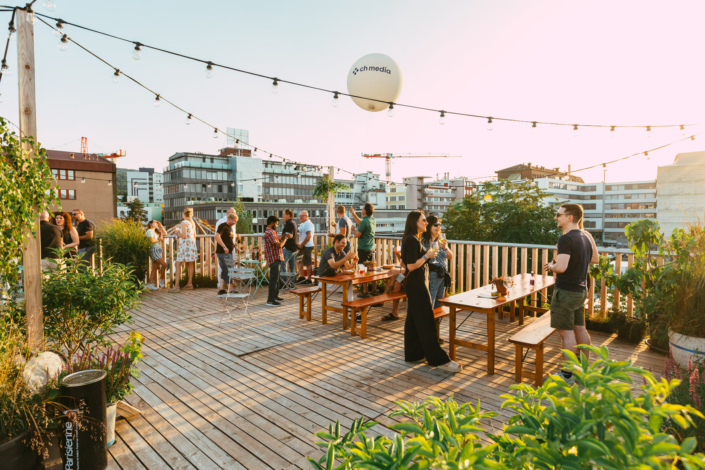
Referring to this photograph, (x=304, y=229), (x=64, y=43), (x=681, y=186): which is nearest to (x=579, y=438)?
(x=64, y=43)

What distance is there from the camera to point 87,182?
45781 mm

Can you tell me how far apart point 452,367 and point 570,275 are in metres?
1.45

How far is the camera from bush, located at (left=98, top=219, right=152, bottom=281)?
313 inches

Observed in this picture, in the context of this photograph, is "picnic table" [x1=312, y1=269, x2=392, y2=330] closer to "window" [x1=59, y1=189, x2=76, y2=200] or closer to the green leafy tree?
the green leafy tree

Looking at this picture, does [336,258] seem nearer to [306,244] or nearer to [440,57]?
[306,244]

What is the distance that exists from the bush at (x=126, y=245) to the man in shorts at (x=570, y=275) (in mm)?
7634

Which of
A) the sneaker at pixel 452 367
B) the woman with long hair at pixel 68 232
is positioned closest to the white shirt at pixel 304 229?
the woman with long hair at pixel 68 232

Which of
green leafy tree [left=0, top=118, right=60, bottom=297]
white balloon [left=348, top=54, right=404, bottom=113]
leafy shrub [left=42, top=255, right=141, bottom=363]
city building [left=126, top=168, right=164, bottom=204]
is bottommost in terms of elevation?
leafy shrub [left=42, top=255, right=141, bottom=363]

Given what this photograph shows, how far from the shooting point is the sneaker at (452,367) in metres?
3.94

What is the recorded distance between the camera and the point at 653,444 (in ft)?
2.28

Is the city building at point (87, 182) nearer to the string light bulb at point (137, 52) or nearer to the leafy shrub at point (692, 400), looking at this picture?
the string light bulb at point (137, 52)

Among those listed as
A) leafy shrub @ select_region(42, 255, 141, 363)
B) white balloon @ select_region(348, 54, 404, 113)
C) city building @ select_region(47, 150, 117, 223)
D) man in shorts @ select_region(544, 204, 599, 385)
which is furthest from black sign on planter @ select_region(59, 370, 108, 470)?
city building @ select_region(47, 150, 117, 223)

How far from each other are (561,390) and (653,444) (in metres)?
0.25

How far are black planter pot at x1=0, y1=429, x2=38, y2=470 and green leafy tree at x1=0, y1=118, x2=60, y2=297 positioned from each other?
3.65ft
